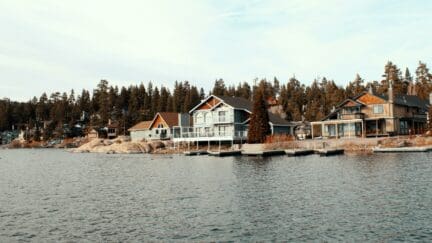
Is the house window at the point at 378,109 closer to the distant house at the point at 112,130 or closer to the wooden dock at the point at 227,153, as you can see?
the wooden dock at the point at 227,153

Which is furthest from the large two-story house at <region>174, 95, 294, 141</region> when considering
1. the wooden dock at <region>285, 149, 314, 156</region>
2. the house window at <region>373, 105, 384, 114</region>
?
the house window at <region>373, 105, 384, 114</region>

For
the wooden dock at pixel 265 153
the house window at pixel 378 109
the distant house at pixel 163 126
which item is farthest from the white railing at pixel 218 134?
the house window at pixel 378 109

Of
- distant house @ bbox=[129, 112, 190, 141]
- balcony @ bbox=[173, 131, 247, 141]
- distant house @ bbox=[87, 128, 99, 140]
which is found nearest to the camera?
balcony @ bbox=[173, 131, 247, 141]

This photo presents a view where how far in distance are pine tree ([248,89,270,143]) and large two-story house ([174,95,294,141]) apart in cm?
605

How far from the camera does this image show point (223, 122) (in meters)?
71.9

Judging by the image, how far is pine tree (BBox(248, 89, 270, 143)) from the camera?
6153 cm

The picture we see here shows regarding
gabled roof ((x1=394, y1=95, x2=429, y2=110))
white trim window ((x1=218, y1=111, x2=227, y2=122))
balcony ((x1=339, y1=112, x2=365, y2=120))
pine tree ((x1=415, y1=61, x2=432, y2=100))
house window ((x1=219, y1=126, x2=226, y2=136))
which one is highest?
pine tree ((x1=415, y1=61, x2=432, y2=100))

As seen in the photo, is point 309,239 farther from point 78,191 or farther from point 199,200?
point 78,191

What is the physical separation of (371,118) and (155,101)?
262 feet

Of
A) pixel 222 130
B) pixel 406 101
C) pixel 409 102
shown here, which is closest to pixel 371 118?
pixel 406 101

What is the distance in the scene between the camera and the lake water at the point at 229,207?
1655 centimetres

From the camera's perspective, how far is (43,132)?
138 metres

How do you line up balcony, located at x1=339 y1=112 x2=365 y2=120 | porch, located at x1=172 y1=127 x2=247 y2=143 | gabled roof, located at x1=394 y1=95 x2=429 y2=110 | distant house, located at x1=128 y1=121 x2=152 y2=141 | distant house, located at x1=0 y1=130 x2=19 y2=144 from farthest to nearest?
distant house, located at x1=0 y1=130 x2=19 y2=144 < distant house, located at x1=128 y1=121 x2=152 y2=141 < porch, located at x1=172 y1=127 x2=247 y2=143 < gabled roof, located at x1=394 y1=95 x2=429 y2=110 < balcony, located at x1=339 y1=112 x2=365 y2=120

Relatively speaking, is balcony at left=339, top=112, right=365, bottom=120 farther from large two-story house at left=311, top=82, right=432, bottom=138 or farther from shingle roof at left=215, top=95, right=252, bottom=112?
shingle roof at left=215, top=95, right=252, bottom=112
